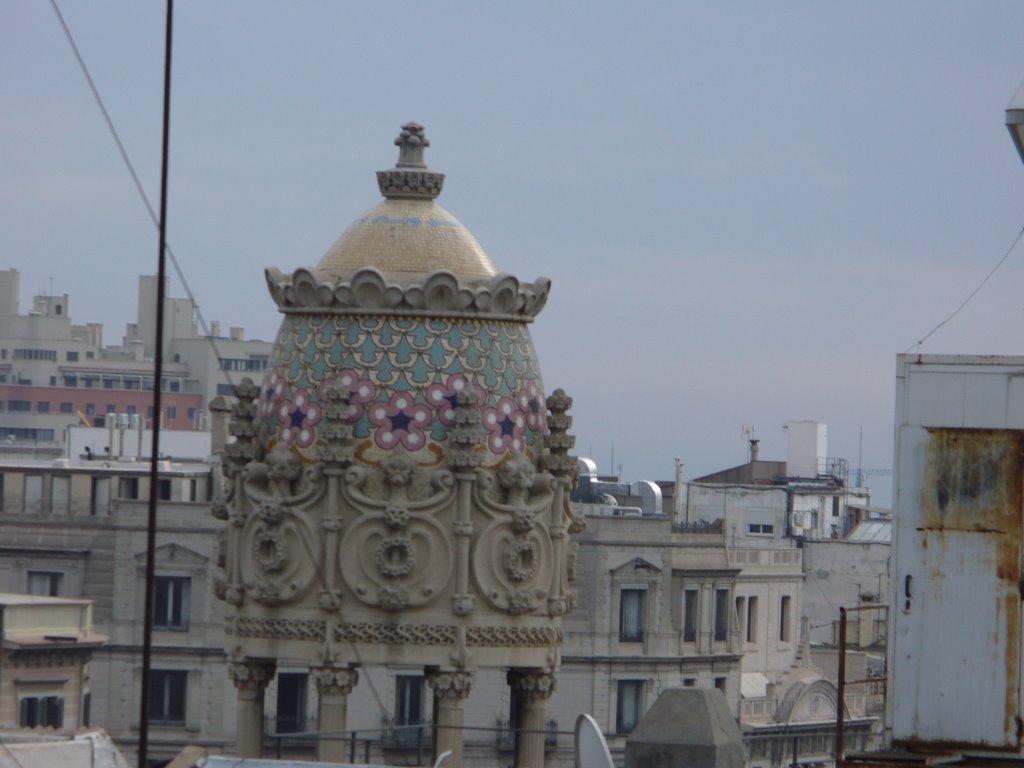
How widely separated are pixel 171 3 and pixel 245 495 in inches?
265

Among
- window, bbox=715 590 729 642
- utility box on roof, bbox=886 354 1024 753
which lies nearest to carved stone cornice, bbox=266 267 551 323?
utility box on roof, bbox=886 354 1024 753

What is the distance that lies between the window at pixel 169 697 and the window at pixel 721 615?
15458 millimetres

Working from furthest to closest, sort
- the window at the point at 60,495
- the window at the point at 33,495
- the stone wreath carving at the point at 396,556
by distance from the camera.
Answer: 1. the window at the point at 60,495
2. the window at the point at 33,495
3. the stone wreath carving at the point at 396,556

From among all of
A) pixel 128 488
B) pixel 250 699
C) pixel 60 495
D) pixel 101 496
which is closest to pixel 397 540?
pixel 250 699

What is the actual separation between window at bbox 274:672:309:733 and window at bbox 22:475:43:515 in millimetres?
9016

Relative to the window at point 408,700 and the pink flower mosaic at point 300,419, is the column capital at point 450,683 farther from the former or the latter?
the window at point 408,700

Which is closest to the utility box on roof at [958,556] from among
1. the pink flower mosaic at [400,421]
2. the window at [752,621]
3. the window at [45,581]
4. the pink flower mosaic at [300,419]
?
the pink flower mosaic at [400,421]

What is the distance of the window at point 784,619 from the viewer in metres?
86.7

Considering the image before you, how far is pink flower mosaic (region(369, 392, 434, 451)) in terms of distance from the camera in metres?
23.1

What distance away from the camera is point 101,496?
247 ft

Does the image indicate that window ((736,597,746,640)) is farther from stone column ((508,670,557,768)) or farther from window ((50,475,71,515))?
stone column ((508,670,557,768))

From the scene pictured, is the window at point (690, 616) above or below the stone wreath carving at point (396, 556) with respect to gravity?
below

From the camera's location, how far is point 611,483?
89625 mm

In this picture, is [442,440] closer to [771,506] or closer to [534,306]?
[534,306]
